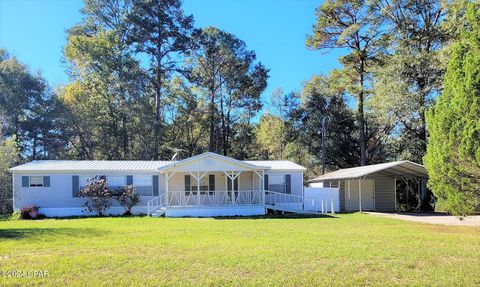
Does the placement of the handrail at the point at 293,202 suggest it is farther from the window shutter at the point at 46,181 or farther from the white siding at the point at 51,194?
the window shutter at the point at 46,181

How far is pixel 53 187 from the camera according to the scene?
22.2 m

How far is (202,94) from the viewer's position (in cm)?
3788

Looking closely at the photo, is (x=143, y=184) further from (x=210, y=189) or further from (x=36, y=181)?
(x=36, y=181)

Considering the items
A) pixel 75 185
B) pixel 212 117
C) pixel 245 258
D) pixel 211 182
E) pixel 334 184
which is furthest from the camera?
pixel 212 117

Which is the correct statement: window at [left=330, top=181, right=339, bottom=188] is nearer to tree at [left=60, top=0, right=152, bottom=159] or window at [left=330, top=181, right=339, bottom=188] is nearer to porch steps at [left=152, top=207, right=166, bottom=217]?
porch steps at [left=152, top=207, right=166, bottom=217]

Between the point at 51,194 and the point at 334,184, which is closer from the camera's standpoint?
the point at 51,194

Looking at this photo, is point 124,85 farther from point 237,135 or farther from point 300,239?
point 300,239

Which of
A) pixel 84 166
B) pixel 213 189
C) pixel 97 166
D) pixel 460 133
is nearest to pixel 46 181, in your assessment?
pixel 84 166

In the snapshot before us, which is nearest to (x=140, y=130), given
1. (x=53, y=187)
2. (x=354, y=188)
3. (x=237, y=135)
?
(x=237, y=135)

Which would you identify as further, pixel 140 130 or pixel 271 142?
pixel 271 142

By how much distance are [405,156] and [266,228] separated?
19.5m

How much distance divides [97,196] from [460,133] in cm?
1649

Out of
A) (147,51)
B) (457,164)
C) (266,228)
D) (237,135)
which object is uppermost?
(147,51)

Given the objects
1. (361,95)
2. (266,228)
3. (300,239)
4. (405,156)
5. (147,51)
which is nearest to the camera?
(300,239)
